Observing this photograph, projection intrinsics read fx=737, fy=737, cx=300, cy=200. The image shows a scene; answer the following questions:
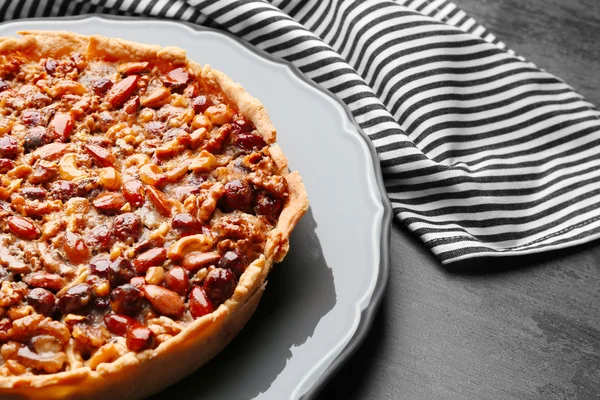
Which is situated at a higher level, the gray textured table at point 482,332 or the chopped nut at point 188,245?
the chopped nut at point 188,245

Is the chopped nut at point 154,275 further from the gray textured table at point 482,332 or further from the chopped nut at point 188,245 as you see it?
the gray textured table at point 482,332

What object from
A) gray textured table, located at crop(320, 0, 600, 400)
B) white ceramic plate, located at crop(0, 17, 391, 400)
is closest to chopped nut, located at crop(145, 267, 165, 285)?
white ceramic plate, located at crop(0, 17, 391, 400)

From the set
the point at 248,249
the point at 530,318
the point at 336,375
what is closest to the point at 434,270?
the point at 530,318

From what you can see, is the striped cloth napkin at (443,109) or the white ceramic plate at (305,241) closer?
the white ceramic plate at (305,241)

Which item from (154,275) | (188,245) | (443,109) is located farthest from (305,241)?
(443,109)

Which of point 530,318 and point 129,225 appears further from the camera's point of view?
point 530,318

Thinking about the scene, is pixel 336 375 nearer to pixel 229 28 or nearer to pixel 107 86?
pixel 107 86

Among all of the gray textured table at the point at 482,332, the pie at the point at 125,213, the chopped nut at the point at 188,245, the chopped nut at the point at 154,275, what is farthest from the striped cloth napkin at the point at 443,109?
the chopped nut at the point at 154,275
